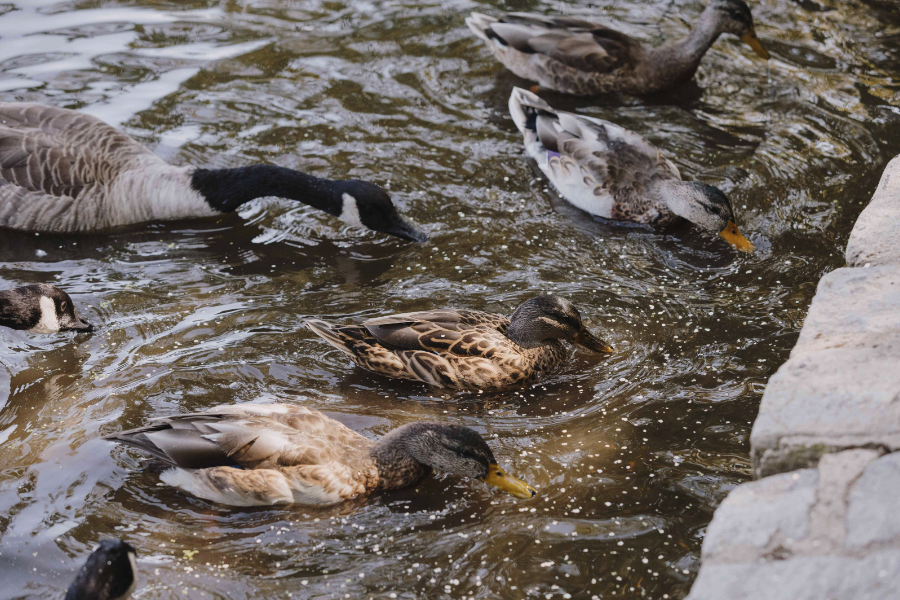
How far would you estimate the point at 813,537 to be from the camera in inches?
129

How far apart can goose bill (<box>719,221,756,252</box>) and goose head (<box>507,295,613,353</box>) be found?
205 centimetres

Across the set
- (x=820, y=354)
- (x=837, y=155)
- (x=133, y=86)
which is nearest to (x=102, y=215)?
(x=133, y=86)

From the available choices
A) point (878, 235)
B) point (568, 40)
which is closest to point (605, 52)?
point (568, 40)

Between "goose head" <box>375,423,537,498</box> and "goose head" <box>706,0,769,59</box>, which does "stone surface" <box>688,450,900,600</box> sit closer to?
"goose head" <box>375,423,537,498</box>

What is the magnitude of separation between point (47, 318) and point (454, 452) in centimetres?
326

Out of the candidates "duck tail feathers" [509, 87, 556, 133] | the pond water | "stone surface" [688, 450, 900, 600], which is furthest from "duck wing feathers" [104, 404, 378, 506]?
"duck tail feathers" [509, 87, 556, 133]

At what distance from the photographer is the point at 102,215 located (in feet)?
26.3

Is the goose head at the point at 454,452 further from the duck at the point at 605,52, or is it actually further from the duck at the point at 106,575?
the duck at the point at 605,52

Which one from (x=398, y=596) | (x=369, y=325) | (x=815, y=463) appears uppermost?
(x=815, y=463)

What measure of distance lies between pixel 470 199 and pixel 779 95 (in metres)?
4.11

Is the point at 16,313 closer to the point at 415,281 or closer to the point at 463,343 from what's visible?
the point at 415,281

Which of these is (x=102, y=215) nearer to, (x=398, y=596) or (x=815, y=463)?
(x=398, y=596)

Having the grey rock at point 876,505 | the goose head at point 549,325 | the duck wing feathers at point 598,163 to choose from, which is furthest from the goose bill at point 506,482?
the duck wing feathers at point 598,163

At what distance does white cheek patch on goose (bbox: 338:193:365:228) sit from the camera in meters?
7.82
